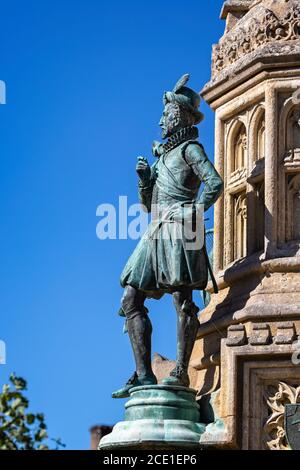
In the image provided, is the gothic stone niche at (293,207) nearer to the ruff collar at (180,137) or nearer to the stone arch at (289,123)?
the stone arch at (289,123)

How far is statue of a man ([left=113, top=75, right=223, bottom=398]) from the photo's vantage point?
1761cm

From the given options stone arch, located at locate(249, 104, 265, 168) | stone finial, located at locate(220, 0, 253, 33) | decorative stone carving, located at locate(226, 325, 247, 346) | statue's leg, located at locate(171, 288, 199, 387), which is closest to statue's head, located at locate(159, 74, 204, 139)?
stone arch, located at locate(249, 104, 265, 168)

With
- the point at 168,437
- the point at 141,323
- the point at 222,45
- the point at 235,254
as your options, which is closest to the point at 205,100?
the point at 222,45

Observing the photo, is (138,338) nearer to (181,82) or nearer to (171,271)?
(171,271)

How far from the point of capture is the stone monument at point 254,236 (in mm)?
17219

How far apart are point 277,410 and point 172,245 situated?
1995mm

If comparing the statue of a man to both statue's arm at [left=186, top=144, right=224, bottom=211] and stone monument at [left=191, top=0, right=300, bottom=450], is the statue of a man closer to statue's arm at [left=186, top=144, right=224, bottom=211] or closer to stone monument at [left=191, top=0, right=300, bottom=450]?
statue's arm at [left=186, top=144, right=224, bottom=211]

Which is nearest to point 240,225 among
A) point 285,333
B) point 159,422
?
point 285,333

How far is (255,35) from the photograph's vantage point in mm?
19016

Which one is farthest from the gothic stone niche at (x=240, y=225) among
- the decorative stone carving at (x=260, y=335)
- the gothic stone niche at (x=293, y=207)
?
the decorative stone carving at (x=260, y=335)

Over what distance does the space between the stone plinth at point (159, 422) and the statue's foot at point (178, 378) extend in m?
0.09

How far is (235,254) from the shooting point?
62.5 ft

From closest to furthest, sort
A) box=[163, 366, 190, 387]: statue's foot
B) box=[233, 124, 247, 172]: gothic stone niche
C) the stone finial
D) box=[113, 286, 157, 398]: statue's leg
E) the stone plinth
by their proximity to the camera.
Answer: the stone plinth → box=[163, 366, 190, 387]: statue's foot → box=[113, 286, 157, 398]: statue's leg → box=[233, 124, 247, 172]: gothic stone niche → the stone finial
